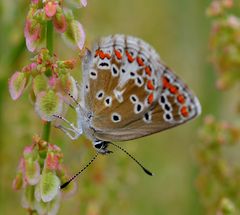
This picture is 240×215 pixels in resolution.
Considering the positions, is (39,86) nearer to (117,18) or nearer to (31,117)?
(31,117)

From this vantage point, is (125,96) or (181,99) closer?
(125,96)

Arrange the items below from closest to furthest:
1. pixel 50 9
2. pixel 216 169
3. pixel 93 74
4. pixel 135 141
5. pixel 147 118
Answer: pixel 50 9, pixel 93 74, pixel 147 118, pixel 216 169, pixel 135 141

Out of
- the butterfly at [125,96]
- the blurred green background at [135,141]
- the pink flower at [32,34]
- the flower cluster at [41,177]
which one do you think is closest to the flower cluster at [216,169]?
the blurred green background at [135,141]

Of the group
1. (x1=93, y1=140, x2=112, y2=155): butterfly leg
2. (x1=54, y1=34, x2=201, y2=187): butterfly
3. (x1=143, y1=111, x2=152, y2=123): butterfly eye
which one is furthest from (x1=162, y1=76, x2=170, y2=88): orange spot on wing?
(x1=93, y1=140, x2=112, y2=155): butterfly leg

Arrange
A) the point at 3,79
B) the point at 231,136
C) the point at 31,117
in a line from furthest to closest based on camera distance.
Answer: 1. the point at 3,79
2. the point at 31,117
3. the point at 231,136

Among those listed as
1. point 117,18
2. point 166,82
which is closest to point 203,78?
point 117,18

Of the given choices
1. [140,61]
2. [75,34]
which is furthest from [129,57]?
[75,34]

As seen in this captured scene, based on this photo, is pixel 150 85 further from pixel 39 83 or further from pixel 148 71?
pixel 39 83

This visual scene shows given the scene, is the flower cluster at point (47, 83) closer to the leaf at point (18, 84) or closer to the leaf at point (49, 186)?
the leaf at point (18, 84)
